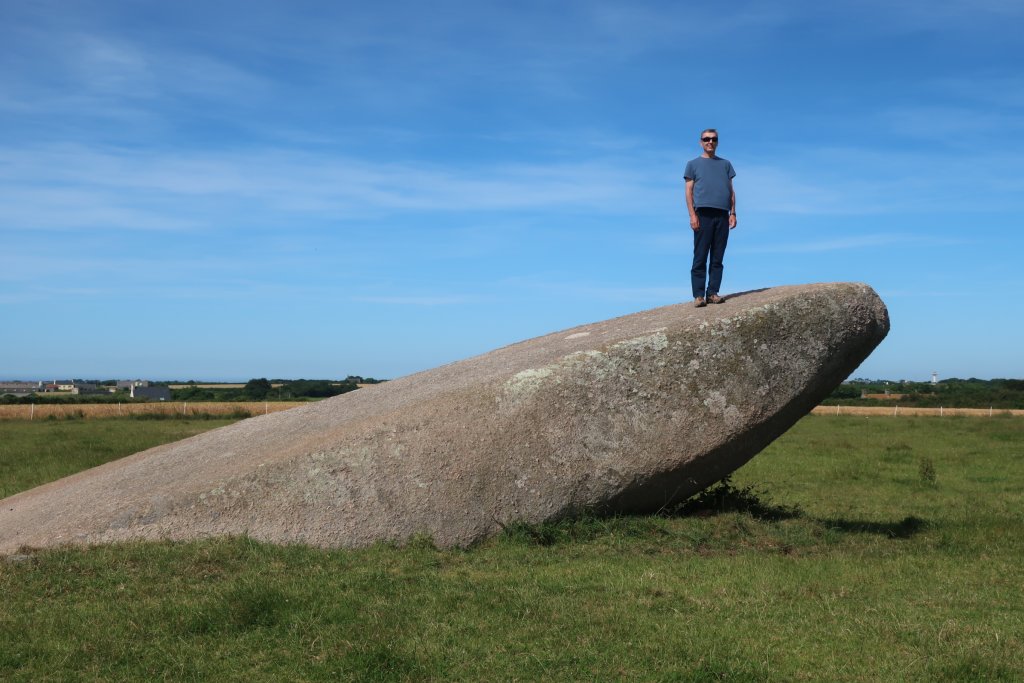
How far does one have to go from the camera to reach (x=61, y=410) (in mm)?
44312

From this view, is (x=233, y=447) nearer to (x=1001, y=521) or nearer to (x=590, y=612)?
(x=590, y=612)

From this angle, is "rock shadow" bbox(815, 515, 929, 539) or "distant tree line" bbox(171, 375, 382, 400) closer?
"rock shadow" bbox(815, 515, 929, 539)

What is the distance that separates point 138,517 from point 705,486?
20.6 ft

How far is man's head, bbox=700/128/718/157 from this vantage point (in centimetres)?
1209

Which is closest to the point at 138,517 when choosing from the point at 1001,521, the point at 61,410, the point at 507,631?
the point at 507,631

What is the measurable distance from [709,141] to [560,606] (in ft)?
22.6

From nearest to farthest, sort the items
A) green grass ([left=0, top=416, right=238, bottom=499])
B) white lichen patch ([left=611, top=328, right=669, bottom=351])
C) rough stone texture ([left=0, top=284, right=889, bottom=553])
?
1. rough stone texture ([left=0, top=284, right=889, bottom=553])
2. white lichen patch ([left=611, top=328, right=669, bottom=351])
3. green grass ([left=0, top=416, right=238, bottom=499])

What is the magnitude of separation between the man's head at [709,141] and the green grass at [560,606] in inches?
170

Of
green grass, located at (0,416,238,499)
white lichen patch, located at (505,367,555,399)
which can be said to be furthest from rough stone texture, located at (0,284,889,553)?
green grass, located at (0,416,238,499)

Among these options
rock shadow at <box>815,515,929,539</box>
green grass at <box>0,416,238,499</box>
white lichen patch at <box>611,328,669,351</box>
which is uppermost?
white lichen patch at <box>611,328,669,351</box>

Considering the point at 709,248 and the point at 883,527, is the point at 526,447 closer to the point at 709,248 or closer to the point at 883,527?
the point at 709,248

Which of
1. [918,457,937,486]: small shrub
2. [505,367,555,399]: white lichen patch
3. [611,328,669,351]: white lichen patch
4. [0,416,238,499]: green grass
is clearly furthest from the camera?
[0,416,238,499]: green grass

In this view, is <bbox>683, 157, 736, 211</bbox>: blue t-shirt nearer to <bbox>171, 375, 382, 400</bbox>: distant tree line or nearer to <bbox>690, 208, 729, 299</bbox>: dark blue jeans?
<bbox>690, 208, 729, 299</bbox>: dark blue jeans

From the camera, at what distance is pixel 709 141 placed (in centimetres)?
1209
